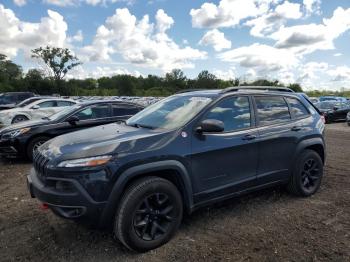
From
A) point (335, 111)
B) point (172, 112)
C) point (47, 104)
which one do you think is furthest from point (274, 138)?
point (335, 111)

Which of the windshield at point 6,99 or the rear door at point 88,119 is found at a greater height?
the rear door at point 88,119

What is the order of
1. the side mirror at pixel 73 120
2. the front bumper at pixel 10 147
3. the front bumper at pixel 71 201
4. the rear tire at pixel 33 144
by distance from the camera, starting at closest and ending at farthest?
the front bumper at pixel 71 201 → the front bumper at pixel 10 147 → the rear tire at pixel 33 144 → the side mirror at pixel 73 120

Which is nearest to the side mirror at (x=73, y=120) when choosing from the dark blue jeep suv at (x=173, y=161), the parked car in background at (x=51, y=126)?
the parked car in background at (x=51, y=126)

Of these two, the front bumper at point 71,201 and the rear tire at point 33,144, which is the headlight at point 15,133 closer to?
the rear tire at point 33,144

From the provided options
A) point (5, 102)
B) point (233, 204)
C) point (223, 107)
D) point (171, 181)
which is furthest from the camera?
point (5, 102)

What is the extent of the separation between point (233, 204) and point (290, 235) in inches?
45.3

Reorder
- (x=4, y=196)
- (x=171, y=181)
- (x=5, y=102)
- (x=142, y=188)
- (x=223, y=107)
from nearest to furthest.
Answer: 1. (x=142, y=188)
2. (x=171, y=181)
3. (x=223, y=107)
4. (x=4, y=196)
5. (x=5, y=102)

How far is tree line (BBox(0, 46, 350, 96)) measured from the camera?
195 feet

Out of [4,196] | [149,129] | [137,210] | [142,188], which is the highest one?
[149,129]

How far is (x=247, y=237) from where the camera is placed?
13.2ft

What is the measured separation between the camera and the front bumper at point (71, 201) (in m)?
3.37

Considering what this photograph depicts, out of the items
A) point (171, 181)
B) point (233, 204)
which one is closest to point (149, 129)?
point (171, 181)

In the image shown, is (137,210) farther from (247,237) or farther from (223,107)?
(223,107)

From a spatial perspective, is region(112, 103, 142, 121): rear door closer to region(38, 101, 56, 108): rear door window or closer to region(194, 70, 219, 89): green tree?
region(38, 101, 56, 108): rear door window
